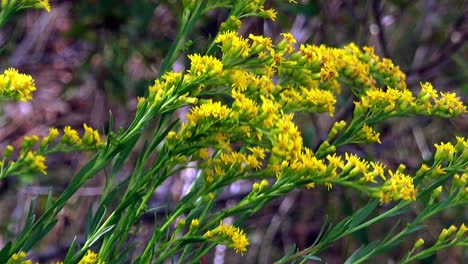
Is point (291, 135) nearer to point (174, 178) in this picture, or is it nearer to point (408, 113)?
point (408, 113)

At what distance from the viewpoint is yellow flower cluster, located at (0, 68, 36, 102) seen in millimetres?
1251

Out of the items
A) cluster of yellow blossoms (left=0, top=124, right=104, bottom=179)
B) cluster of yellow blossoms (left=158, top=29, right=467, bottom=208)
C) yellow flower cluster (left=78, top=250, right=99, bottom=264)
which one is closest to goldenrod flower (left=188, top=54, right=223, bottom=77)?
cluster of yellow blossoms (left=158, top=29, right=467, bottom=208)

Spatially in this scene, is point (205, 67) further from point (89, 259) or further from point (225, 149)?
point (89, 259)

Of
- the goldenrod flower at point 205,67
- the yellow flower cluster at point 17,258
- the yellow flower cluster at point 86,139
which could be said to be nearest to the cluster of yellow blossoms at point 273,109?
the goldenrod flower at point 205,67

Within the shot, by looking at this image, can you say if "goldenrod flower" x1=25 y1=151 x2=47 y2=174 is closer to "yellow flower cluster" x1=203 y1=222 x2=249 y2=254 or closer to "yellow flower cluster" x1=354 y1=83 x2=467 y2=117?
"yellow flower cluster" x1=203 y1=222 x2=249 y2=254

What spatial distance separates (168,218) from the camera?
51.4 inches

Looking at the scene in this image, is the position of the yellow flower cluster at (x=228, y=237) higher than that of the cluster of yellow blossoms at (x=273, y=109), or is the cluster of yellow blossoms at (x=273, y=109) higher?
the cluster of yellow blossoms at (x=273, y=109)

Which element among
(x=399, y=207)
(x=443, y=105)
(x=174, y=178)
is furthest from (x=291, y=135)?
(x=174, y=178)

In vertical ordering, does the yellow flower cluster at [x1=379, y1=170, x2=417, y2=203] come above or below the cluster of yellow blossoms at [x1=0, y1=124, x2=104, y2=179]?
below

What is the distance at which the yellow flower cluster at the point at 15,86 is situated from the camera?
1.25 meters

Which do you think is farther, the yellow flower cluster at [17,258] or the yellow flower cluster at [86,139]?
the yellow flower cluster at [86,139]

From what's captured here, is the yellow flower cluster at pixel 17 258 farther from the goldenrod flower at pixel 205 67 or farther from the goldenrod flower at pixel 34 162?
the goldenrod flower at pixel 205 67

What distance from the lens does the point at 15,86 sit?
1.25 m

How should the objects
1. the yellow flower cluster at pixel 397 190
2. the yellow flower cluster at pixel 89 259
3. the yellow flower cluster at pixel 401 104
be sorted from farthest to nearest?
the yellow flower cluster at pixel 401 104 < the yellow flower cluster at pixel 397 190 < the yellow flower cluster at pixel 89 259
